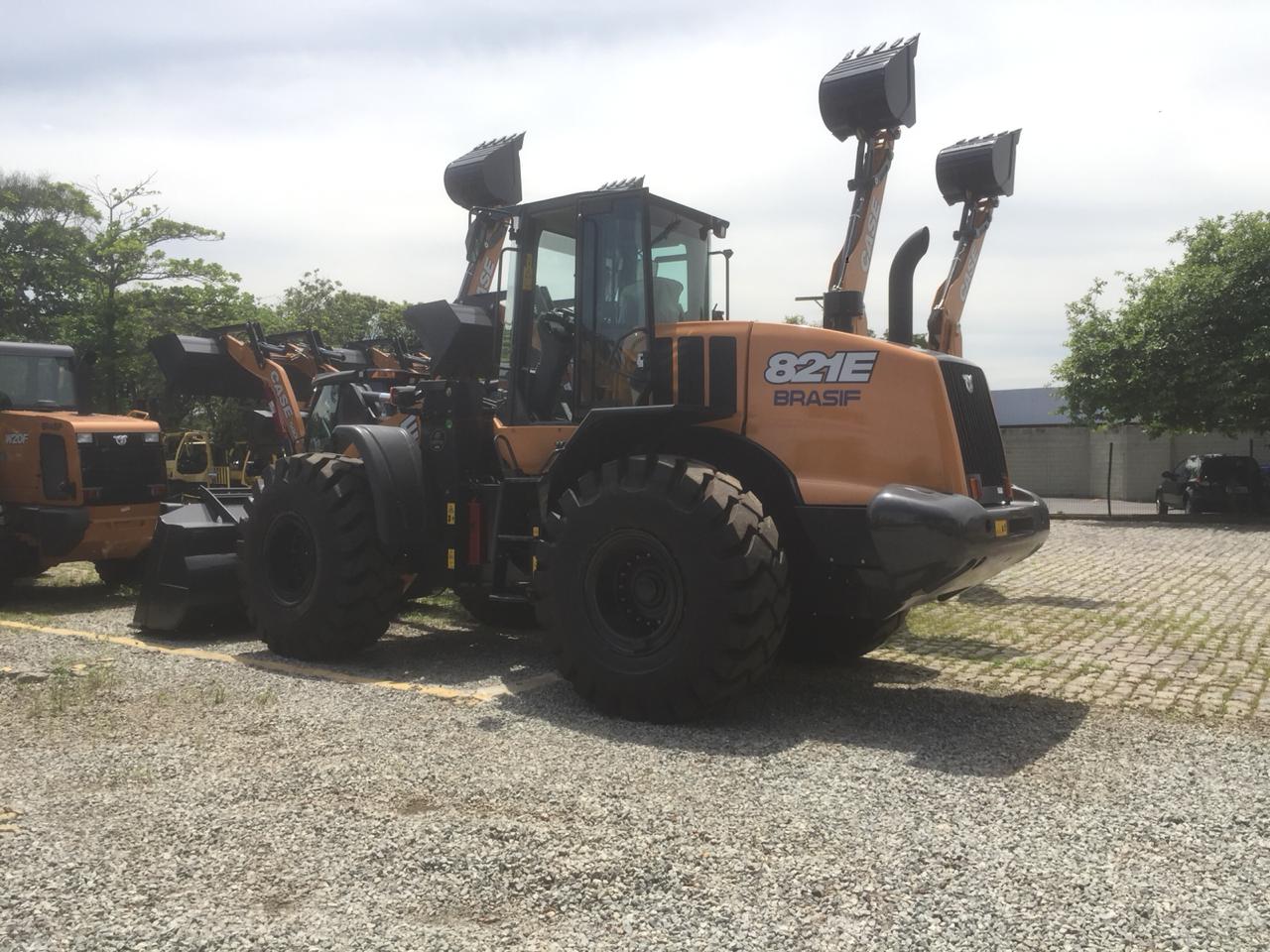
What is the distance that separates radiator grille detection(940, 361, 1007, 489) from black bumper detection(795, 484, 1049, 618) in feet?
0.86

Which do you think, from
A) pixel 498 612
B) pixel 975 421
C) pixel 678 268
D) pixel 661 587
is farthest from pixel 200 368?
pixel 975 421

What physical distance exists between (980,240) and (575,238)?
8.03m

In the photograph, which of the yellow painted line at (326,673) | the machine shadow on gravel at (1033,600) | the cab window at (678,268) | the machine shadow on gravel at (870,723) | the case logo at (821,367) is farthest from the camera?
the machine shadow on gravel at (1033,600)

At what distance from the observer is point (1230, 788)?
485 centimetres

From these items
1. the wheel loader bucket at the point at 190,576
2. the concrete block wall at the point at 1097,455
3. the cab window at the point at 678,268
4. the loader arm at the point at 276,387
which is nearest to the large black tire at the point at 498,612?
the wheel loader bucket at the point at 190,576

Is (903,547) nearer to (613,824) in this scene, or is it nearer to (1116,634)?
(613,824)

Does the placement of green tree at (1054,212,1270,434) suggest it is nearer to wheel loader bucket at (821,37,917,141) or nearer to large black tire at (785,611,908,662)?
wheel loader bucket at (821,37,917,141)

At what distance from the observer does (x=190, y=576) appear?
8.57m

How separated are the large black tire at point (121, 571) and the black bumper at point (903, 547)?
26.8ft

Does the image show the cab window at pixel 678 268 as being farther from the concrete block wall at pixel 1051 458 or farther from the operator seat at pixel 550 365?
the concrete block wall at pixel 1051 458

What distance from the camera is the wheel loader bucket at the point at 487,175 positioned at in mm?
13578

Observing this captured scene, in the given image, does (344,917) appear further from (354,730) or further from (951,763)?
(951,763)

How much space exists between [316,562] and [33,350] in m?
6.03

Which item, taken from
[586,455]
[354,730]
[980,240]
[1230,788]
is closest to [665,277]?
[586,455]
